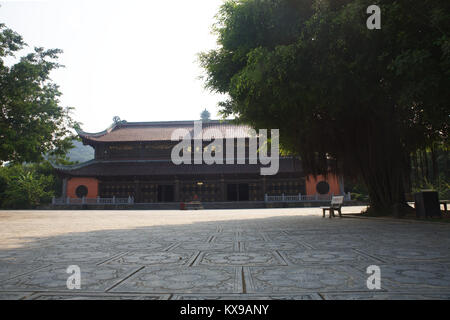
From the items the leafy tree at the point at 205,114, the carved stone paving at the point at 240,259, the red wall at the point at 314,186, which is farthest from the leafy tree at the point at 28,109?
the leafy tree at the point at 205,114

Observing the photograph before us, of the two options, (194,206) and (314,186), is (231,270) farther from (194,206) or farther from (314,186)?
(314,186)

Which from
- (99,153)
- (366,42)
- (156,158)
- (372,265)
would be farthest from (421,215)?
(99,153)

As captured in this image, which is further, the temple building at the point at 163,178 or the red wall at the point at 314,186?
the red wall at the point at 314,186

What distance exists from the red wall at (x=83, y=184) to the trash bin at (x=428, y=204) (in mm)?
24487

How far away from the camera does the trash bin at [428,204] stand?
6.94 meters

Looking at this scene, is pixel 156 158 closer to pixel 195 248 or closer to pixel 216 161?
pixel 216 161

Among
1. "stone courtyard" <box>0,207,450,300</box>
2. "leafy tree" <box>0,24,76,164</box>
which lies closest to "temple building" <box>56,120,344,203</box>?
"leafy tree" <box>0,24,76,164</box>

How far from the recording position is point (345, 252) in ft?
10.9

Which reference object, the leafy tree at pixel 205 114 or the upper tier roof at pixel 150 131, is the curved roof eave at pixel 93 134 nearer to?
the upper tier roof at pixel 150 131

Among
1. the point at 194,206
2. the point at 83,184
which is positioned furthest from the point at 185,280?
the point at 83,184

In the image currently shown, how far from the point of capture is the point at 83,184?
82.1ft

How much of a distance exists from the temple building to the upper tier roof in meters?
0.13

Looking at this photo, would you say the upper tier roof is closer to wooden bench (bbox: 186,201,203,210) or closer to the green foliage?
the green foliage

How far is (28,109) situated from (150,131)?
16.1 meters
